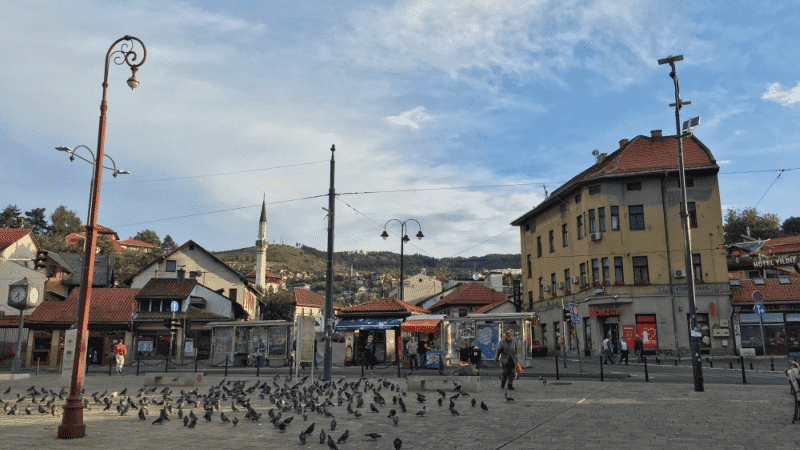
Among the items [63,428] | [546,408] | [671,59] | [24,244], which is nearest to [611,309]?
[671,59]

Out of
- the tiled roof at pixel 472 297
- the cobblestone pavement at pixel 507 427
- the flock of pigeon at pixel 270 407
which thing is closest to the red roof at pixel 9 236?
the tiled roof at pixel 472 297

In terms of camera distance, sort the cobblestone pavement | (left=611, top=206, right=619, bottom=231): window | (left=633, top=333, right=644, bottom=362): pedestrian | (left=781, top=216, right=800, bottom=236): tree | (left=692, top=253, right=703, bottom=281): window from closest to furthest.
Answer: the cobblestone pavement < (left=633, top=333, right=644, bottom=362): pedestrian < (left=692, top=253, right=703, bottom=281): window < (left=611, top=206, right=619, bottom=231): window < (left=781, top=216, right=800, bottom=236): tree

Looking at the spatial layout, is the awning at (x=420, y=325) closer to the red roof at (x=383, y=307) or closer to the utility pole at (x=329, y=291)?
the red roof at (x=383, y=307)

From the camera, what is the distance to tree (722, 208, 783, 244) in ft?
198

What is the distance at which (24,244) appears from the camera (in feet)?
173

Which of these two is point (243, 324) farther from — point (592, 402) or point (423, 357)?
point (592, 402)

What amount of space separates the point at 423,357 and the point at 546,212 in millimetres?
20810

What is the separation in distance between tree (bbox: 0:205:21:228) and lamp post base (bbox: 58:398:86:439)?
7684 centimetres

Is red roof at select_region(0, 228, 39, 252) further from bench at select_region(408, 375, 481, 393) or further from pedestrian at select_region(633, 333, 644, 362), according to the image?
pedestrian at select_region(633, 333, 644, 362)

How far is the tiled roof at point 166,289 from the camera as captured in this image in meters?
42.8

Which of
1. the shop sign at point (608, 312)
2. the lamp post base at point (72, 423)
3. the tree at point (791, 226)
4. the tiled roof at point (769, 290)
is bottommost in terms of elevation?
the lamp post base at point (72, 423)

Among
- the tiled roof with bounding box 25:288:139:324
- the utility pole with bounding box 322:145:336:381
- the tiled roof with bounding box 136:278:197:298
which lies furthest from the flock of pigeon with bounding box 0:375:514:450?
the tiled roof with bounding box 25:288:139:324

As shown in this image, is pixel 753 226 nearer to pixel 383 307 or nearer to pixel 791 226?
pixel 791 226

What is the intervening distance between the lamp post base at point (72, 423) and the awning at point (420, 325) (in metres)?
20.2
